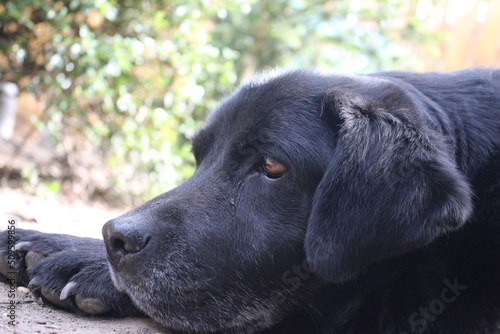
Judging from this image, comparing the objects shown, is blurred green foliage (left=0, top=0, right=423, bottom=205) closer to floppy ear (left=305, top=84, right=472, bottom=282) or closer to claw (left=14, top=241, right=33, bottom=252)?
claw (left=14, top=241, right=33, bottom=252)

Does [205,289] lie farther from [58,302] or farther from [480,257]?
[480,257]

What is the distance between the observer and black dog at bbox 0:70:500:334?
7.00ft

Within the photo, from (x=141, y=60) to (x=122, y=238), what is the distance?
358cm

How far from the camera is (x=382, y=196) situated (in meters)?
2.12

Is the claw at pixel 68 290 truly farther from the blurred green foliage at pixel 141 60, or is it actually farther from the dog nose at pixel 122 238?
the blurred green foliage at pixel 141 60

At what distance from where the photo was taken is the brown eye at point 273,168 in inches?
94.6

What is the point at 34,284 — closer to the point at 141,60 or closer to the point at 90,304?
the point at 90,304

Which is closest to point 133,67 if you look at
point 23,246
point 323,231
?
point 23,246

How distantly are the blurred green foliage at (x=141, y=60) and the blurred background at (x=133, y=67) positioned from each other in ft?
0.04

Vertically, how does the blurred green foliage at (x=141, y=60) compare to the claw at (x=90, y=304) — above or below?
below

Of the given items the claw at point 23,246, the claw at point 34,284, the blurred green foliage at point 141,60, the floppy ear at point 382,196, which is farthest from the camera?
the blurred green foliage at point 141,60

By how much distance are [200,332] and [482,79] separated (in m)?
1.78

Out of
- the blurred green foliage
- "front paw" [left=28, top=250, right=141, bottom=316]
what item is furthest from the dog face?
the blurred green foliage

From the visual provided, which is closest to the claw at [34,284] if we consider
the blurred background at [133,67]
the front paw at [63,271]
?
the front paw at [63,271]
